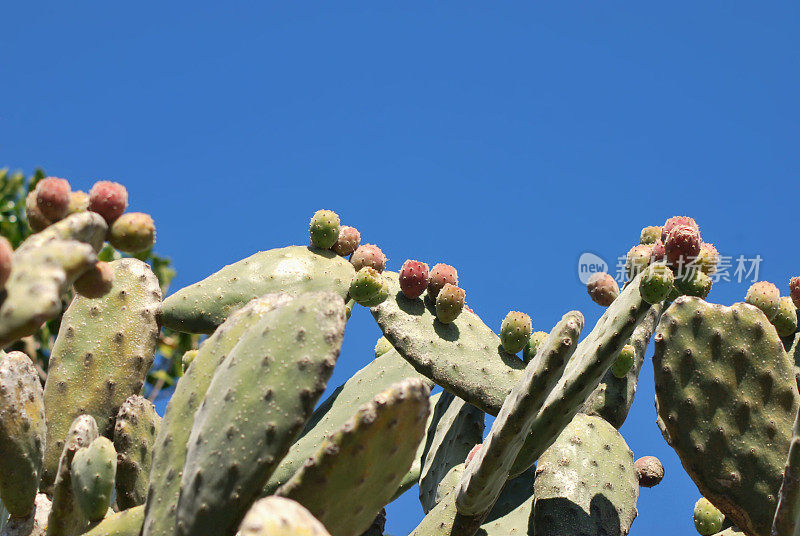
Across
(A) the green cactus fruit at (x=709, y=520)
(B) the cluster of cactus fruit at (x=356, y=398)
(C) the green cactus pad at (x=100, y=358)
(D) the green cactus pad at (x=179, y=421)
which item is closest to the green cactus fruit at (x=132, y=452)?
(B) the cluster of cactus fruit at (x=356, y=398)

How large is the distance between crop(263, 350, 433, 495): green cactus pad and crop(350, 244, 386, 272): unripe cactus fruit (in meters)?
0.31

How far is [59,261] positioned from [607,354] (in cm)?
136

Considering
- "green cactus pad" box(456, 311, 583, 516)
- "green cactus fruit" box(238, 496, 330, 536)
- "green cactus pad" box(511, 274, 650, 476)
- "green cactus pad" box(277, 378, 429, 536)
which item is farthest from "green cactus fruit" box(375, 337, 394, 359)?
"green cactus fruit" box(238, 496, 330, 536)

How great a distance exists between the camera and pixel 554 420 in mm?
2352

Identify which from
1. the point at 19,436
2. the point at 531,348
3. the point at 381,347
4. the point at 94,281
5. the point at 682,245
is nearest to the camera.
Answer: the point at 94,281

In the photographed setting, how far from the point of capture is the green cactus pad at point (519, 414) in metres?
2.09

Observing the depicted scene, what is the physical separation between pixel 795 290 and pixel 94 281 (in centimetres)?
220

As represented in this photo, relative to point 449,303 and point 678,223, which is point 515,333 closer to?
point 449,303

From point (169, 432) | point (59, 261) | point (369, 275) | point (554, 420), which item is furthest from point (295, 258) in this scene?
point (59, 261)

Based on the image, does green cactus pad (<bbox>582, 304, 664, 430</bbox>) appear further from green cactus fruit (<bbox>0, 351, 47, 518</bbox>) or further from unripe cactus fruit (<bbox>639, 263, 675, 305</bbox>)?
green cactus fruit (<bbox>0, 351, 47, 518</bbox>)

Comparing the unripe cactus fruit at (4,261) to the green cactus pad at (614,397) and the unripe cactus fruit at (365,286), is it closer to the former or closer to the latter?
the unripe cactus fruit at (365,286)

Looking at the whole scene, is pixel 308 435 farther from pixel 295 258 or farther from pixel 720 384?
pixel 720 384

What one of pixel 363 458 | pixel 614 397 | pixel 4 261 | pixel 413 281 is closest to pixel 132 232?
pixel 4 261

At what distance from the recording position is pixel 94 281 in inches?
59.1
